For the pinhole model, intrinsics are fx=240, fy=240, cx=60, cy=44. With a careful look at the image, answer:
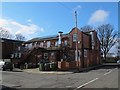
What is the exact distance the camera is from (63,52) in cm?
4959

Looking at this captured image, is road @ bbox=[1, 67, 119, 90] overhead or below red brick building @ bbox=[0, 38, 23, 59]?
below

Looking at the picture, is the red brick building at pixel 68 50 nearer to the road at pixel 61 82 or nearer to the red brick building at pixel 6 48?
the red brick building at pixel 6 48

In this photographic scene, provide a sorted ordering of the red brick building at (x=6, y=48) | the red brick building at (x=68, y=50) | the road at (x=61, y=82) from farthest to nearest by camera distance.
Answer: the red brick building at (x=6, y=48), the red brick building at (x=68, y=50), the road at (x=61, y=82)

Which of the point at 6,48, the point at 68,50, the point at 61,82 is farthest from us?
the point at 6,48

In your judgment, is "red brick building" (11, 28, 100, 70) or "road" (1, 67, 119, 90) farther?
"red brick building" (11, 28, 100, 70)

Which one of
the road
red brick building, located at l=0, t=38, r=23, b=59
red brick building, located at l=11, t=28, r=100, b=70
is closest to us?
the road

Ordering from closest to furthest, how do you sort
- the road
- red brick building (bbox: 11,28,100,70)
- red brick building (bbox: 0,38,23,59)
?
the road → red brick building (bbox: 11,28,100,70) → red brick building (bbox: 0,38,23,59)

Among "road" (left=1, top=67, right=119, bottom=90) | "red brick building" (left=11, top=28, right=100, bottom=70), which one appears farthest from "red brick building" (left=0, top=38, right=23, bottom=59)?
"road" (left=1, top=67, right=119, bottom=90)

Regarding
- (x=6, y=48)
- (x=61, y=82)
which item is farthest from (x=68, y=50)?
(x=61, y=82)

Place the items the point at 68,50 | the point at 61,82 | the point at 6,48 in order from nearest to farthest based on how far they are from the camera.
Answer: the point at 61,82, the point at 68,50, the point at 6,48

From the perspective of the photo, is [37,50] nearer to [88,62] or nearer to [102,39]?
[88,62]

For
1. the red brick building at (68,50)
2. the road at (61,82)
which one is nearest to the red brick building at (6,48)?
the red brick building at (68,50)

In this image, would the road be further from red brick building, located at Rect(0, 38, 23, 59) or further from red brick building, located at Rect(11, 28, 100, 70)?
red brick building, located at Rect(0, 38, 23, 59)

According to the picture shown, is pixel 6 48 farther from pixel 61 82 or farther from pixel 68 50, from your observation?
pixel 61 82
